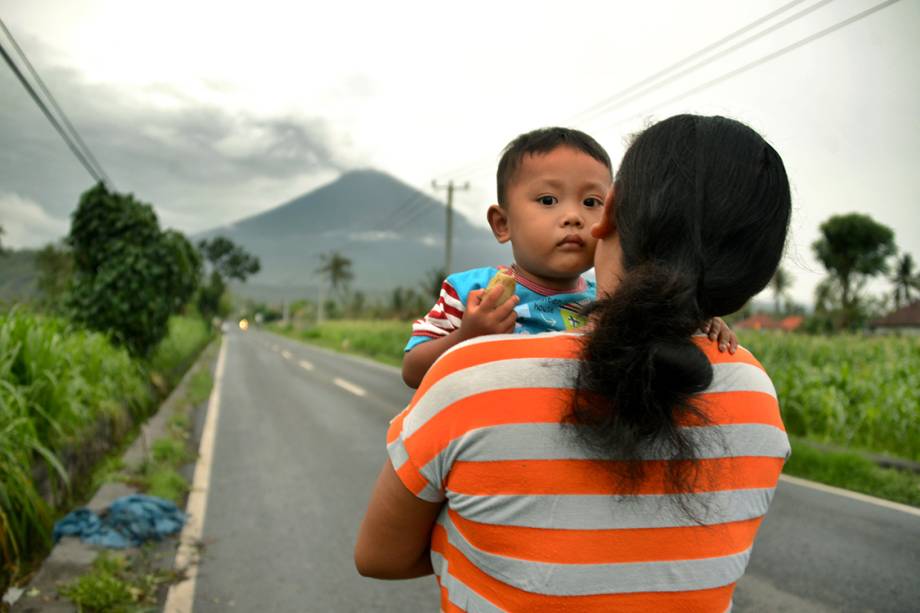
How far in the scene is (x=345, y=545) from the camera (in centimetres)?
448

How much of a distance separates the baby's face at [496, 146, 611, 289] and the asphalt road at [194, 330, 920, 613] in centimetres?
278

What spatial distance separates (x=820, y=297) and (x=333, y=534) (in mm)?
56859

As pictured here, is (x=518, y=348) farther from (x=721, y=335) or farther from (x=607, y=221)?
(x=721, y=335)

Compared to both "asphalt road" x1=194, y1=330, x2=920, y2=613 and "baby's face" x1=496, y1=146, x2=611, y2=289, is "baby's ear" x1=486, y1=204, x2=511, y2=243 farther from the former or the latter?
"asphalt road" x1=194, y1=330, x2=920, y2=613

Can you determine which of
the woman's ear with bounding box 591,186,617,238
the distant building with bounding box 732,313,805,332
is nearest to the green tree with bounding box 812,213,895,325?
the distant building with bounding box 732,313,805,332

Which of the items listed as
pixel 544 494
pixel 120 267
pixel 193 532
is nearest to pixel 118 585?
pixel 193 532

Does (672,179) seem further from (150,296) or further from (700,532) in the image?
(150,296)

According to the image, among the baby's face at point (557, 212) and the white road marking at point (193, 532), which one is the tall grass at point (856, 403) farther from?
the baby's face at point (557, 212)

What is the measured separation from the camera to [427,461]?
2.94 ft

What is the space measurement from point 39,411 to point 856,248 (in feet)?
189

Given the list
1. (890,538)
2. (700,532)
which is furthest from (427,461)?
(890,538)

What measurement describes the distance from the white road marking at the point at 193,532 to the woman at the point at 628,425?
317cm

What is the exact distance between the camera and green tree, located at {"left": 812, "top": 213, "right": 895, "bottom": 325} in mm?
50469

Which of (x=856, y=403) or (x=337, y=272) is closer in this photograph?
(x=856, y=403)
